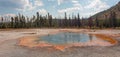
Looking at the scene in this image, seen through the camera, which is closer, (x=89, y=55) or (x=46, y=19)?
(x=89, y=55)

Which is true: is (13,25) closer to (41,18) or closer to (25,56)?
(41,18)

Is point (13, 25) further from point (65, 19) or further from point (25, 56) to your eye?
point (25, 56)

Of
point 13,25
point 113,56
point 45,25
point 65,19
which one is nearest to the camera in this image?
point 113,56

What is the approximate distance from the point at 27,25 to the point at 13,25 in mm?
11899

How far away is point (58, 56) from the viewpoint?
26.0 meters

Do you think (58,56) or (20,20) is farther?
(20,20)

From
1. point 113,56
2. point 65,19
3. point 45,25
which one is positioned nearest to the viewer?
point 113,56

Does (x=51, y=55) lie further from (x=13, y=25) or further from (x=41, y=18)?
(x=41, y=18)

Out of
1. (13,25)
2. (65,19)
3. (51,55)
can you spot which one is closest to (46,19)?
(65,19)

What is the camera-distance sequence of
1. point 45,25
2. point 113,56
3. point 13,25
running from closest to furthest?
point 113,56, point 13,25, point 45,25

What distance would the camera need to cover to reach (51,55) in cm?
2684

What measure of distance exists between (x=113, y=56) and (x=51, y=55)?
334 inches

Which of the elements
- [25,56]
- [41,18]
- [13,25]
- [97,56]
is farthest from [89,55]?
[41,18]

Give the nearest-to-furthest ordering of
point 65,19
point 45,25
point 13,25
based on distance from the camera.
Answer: point 13,25, point 45,25, point 65,19
